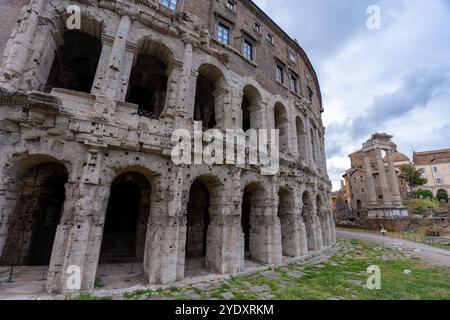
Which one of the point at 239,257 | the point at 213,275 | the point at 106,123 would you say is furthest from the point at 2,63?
the point at 239,257

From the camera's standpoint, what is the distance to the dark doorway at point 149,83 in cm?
1101

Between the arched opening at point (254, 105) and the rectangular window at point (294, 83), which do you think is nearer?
the arched opening at point (254, 105)

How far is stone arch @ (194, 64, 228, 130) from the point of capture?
1053 cm

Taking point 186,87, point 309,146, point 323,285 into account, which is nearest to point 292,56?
point 309,146

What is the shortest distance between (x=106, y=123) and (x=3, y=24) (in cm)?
504

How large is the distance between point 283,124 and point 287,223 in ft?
21.1

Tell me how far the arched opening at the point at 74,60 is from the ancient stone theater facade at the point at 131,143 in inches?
2.4

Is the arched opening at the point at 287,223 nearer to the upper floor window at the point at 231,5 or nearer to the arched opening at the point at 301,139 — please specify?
the arched opening at the point at 301,139

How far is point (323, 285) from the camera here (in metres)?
7.23

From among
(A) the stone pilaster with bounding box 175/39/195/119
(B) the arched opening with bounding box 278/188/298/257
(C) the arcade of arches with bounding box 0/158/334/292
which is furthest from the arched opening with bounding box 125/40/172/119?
(B) the arched opening with bounding box 278/188/298/257

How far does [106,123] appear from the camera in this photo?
6859 millimetres

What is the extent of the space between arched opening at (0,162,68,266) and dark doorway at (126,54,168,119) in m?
4.79

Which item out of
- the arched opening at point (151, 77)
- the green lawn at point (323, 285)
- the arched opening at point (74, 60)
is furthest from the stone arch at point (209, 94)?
the green lawn at point (323, 285)
